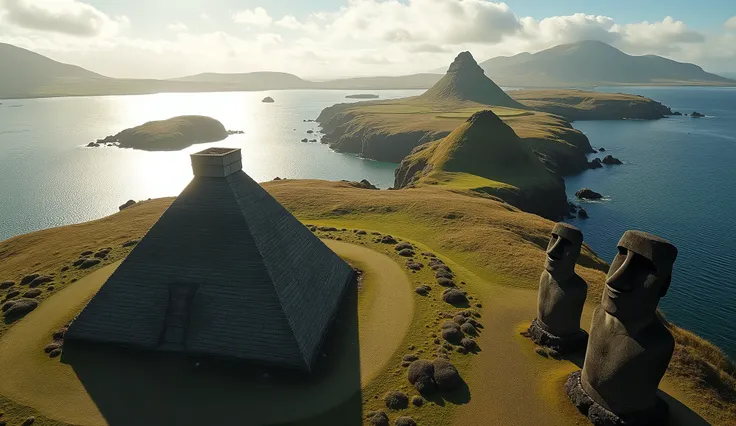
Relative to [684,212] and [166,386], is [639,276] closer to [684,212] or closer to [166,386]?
[166,386]

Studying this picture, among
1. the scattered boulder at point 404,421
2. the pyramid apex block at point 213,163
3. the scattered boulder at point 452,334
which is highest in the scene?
the pyramid apex block at point 213,163

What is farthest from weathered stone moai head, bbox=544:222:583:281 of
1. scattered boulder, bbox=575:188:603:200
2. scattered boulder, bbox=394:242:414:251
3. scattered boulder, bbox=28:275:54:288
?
scattered boulder, bbox=575:188:603:200

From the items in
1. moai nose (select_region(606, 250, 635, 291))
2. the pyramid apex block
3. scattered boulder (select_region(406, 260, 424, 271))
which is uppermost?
the pyramid apex block

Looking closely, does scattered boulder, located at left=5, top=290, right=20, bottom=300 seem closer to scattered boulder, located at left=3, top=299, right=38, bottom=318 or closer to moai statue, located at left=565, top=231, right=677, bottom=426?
scattered boulder, located at left=3, top=299, right=38, bottom=318

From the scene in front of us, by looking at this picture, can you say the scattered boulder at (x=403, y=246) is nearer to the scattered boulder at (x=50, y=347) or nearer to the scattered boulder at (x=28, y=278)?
the scattered boulder at (x=50, y=347)

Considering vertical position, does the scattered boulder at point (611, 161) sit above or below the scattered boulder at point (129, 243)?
below

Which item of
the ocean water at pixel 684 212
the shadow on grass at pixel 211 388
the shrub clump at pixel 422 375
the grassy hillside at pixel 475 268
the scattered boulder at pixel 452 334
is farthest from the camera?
the ocean water at pixel 684 212

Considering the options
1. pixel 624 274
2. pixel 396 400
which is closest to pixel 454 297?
pixel 396 400

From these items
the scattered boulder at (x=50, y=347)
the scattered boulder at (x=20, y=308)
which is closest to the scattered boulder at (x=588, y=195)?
the scattered boulder at (x=50, y=347)
